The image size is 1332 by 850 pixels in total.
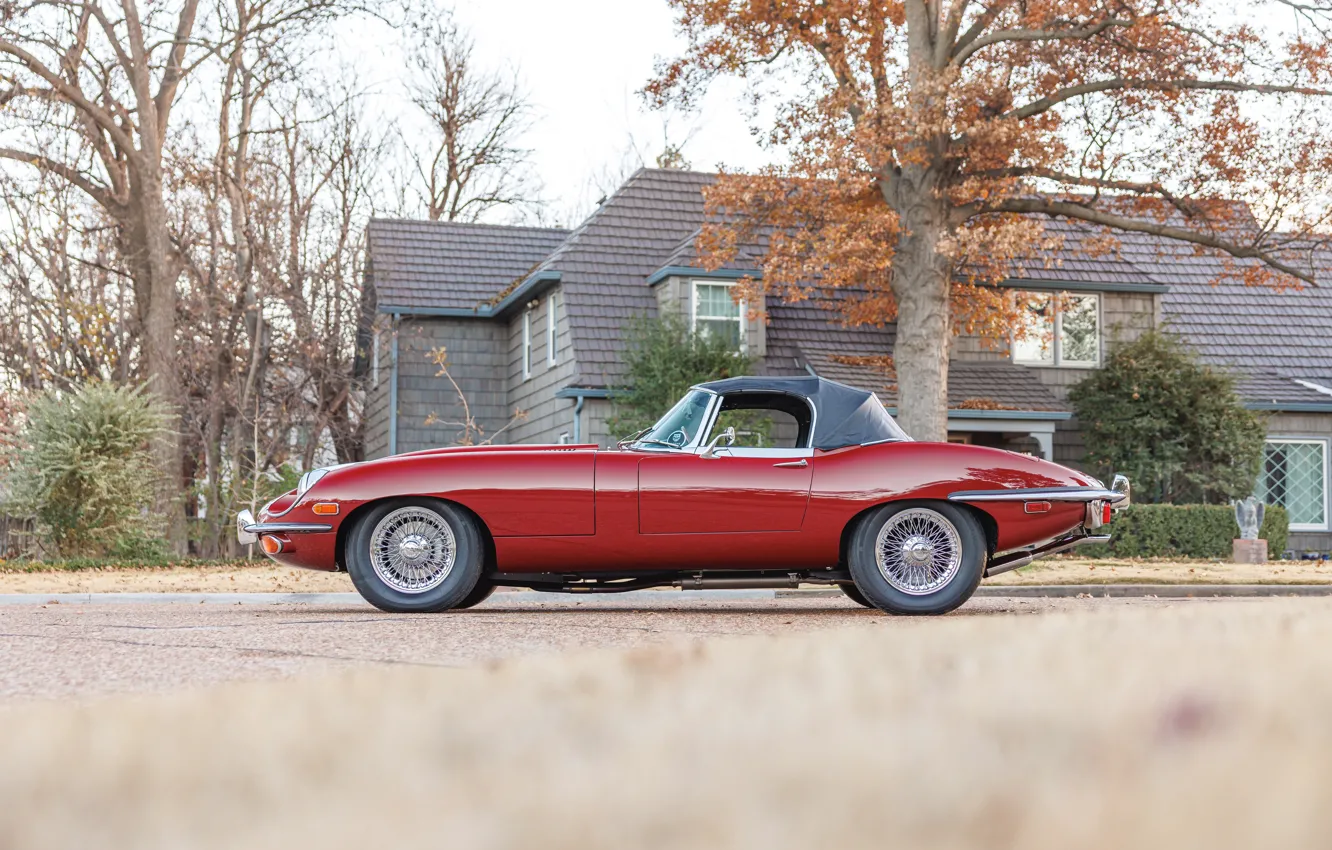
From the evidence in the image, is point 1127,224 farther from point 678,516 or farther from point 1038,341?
point 678,516

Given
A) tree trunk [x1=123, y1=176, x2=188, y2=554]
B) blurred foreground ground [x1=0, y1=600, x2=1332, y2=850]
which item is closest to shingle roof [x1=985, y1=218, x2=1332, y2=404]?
tree trunk [x1=123, y1=176, x2=188, y2=554]

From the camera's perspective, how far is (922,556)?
905cm

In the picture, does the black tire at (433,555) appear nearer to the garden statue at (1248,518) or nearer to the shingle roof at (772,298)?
the shingle roof at (772,298)

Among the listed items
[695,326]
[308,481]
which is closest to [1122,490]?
[308,481]

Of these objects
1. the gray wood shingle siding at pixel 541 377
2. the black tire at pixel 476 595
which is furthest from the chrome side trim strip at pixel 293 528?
the gray wood shingle siding at pixel 541 377

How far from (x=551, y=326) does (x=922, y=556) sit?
17826 millimetres

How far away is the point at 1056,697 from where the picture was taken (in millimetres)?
3170

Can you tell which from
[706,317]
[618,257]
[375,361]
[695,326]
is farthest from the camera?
[375,361]

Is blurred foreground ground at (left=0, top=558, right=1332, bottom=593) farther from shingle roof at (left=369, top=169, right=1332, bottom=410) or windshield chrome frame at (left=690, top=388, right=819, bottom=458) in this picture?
windshield chrome frame at (left=690, top=388, right=819, bottom=458)

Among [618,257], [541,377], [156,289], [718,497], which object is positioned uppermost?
[618,257]

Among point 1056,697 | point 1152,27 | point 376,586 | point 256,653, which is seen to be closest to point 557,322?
point 1152,27

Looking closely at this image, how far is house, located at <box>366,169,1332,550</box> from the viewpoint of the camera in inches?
974

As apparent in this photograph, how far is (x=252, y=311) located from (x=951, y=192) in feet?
44.1

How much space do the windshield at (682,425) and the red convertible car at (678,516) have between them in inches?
1.6
